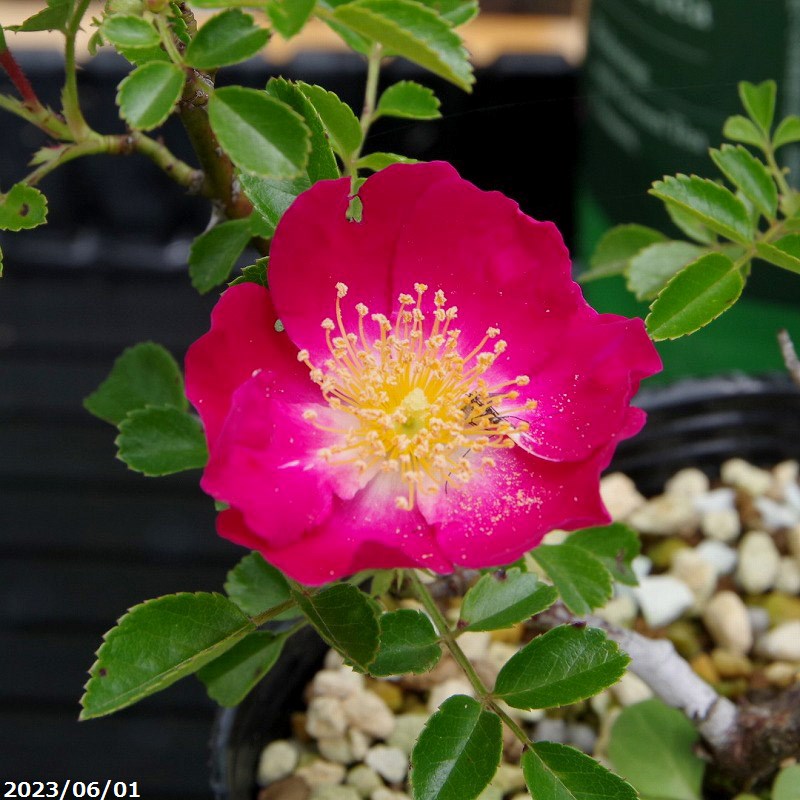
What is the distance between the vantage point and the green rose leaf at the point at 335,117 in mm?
314

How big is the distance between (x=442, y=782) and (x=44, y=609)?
52cm

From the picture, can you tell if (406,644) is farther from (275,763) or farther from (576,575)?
(275,763)

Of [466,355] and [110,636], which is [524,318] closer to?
[466,355]

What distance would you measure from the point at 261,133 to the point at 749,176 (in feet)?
0.61

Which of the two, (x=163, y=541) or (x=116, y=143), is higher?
(x=116, y=143)

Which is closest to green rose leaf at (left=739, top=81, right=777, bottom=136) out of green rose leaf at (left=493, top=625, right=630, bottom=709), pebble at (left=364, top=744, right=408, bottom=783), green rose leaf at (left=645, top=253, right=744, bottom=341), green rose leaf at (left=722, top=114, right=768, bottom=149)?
green rose leaf at (left=722, top=114, right=768, bottom=149)

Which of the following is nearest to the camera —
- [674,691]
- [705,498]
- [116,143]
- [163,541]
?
[116,143]

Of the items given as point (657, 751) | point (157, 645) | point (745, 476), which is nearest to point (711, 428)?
point (745, 476)

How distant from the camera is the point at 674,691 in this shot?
0.46 metres

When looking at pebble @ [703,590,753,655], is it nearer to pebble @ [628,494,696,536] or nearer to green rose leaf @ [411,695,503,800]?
pebble @ [628,494,696,536]

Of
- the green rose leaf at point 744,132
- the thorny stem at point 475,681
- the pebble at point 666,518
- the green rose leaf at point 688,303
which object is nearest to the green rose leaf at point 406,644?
the thorny stem at point 475,681

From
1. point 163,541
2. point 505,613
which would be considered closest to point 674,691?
point 505,613

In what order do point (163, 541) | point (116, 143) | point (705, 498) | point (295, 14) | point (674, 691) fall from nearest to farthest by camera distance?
point (295, 14), point (116, 143), point (674, 691), point (705, 498), point (163, 541)

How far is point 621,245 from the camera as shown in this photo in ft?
1.48
